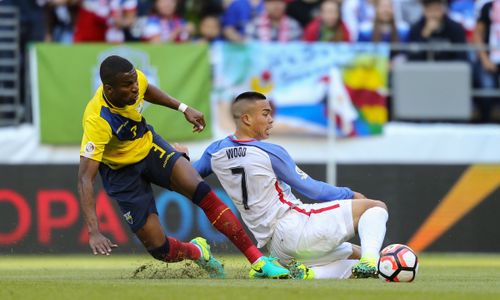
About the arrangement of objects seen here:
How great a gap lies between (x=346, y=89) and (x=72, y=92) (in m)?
4.23

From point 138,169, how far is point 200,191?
77cm

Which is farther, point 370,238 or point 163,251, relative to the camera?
point 163,251

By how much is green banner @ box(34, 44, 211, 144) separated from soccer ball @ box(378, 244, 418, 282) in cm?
850

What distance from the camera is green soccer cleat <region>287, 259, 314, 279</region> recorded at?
9.72m

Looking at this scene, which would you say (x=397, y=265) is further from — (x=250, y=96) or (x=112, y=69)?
(x=112, y=69)

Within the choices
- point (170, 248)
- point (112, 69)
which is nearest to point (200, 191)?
point (170, 248)

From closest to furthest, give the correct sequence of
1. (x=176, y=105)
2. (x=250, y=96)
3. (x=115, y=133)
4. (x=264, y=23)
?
(x=115, y=133) < (x=250, y=96) < (x=176, y=105) < (x=264, y=23)

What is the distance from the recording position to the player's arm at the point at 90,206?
8.98 metres

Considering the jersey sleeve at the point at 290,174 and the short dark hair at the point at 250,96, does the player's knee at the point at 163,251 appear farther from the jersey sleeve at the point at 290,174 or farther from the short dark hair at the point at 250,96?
the short dark hair at the point at 250,96

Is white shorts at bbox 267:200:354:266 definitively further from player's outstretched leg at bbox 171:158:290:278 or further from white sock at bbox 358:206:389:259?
player's outstretched leg at bbox 171:158:290:278

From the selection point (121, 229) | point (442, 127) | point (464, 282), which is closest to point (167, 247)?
point (464, 282)

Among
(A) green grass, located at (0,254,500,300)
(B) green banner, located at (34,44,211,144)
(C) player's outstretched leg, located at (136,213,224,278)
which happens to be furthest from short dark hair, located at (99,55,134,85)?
(B) green banner, located at (34,44,211,144)

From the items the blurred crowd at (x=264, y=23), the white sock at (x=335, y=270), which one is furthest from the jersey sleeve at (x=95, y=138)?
the blurred crowd at (x=264, y=23)

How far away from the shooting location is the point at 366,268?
9.36m
